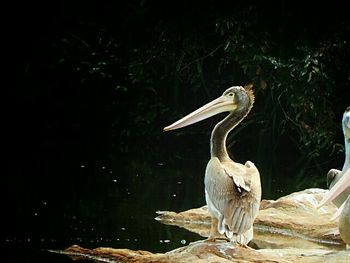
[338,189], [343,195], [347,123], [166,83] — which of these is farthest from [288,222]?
[166,83]

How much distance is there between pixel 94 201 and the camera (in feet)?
24.1

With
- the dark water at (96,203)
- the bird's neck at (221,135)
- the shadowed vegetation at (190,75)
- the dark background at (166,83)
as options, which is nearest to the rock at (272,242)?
the dark water at (96,203)

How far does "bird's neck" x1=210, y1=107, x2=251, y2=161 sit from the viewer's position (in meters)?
5.61

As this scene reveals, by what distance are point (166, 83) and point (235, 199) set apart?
22.5ft

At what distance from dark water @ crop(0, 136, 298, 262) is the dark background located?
0.21ft

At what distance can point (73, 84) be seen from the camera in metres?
12.0

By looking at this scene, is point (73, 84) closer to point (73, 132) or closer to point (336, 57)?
point (73, 132)

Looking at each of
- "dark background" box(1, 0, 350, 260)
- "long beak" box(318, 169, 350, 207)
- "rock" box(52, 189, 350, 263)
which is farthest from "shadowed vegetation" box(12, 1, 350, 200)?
"long beak" box(318, 169, 350, 207)

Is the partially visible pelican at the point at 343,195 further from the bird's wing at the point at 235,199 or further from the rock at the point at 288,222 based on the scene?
the bird's wing at the point at 235,199


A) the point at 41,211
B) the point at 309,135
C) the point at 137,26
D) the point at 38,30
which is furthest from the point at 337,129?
the point at 41,211

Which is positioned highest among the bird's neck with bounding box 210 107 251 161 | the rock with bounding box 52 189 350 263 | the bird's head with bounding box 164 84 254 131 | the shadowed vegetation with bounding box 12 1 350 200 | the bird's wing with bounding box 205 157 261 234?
the shadowed vegetation with bounding box 12 1 350 200

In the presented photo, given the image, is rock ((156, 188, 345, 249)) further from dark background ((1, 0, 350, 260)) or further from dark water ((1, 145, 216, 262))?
dark background ((1, 0, 350, 260))

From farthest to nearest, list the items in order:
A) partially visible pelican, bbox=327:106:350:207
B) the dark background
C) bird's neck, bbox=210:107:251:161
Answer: the dark background, partially visible pelican, bbox=327:106:350:207, bird's neck, bbox=210:107:251:161

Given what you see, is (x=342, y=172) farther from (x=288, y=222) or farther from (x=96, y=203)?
(x=96, y=203)
